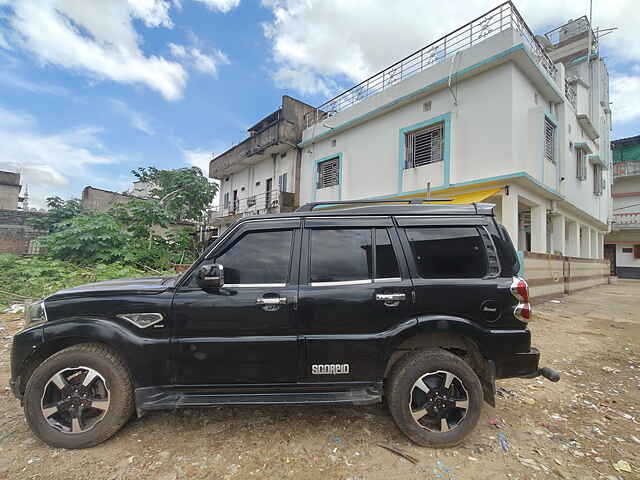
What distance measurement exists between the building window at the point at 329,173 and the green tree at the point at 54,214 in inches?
597

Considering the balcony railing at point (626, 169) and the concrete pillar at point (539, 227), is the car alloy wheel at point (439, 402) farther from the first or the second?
the balcony railing at point (626, 169)

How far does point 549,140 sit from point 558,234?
13.2 ft

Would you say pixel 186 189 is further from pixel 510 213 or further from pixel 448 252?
pixel 448 252

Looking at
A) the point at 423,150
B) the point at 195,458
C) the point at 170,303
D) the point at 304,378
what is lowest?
the point at 195,458

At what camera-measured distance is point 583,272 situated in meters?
14.2

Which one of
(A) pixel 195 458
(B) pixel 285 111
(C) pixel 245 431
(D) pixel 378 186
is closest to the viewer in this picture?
(A) pixel 195 458

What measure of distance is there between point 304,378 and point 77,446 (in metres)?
1.78

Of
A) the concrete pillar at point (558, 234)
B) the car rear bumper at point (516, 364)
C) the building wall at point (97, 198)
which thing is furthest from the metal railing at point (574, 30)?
the building wall at point (97, 198)

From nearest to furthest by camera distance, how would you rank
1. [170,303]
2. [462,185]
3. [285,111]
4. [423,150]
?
[170,303], [462,185], [423,150], [285,111]

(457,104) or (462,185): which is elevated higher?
(457,104)

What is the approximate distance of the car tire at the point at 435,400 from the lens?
7.61 ft

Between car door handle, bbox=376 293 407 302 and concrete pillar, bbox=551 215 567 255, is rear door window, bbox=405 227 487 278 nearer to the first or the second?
car door handle, bbox=376 293 407 302

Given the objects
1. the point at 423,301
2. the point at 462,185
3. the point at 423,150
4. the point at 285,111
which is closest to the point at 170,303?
the point at 423,301

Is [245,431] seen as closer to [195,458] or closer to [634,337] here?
[195,458]
